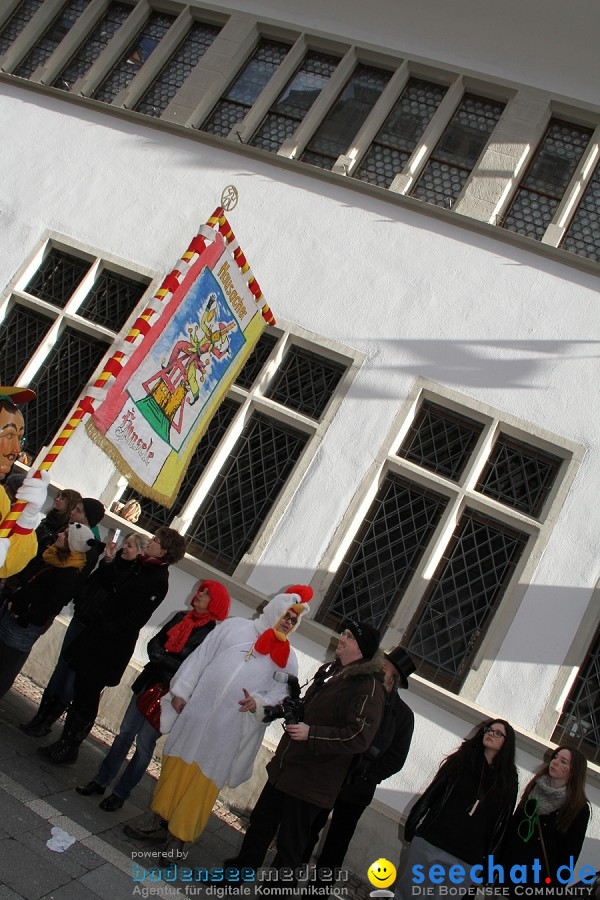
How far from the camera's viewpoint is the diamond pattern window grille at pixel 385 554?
7.00m

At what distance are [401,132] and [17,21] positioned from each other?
5338 millimetres

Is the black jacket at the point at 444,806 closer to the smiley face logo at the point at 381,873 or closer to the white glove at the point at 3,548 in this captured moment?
the smiley face logo at the point at 381,873

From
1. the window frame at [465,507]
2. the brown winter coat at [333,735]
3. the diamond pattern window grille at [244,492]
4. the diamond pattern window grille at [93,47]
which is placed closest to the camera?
the brown winter coat at [333,735]

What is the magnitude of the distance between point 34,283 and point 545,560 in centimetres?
582

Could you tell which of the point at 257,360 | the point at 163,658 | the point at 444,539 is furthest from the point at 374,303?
the point at 163,658

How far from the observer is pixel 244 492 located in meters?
7.56

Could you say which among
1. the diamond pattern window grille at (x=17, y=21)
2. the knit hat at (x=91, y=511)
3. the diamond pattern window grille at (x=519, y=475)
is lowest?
the knit hat at (x=91, y=511)

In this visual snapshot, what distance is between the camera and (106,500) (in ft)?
25.1

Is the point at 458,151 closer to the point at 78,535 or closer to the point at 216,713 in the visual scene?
the point at 78,535

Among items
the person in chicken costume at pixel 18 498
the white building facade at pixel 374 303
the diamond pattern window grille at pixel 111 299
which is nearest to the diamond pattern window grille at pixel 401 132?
the white building facade at pixel 374 303

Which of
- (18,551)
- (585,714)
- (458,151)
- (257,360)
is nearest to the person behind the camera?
(18,551)

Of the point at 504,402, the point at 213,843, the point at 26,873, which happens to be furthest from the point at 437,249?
the point at 26,873

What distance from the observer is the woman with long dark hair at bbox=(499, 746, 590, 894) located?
466 cm

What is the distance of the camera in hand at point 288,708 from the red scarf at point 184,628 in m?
0.69
